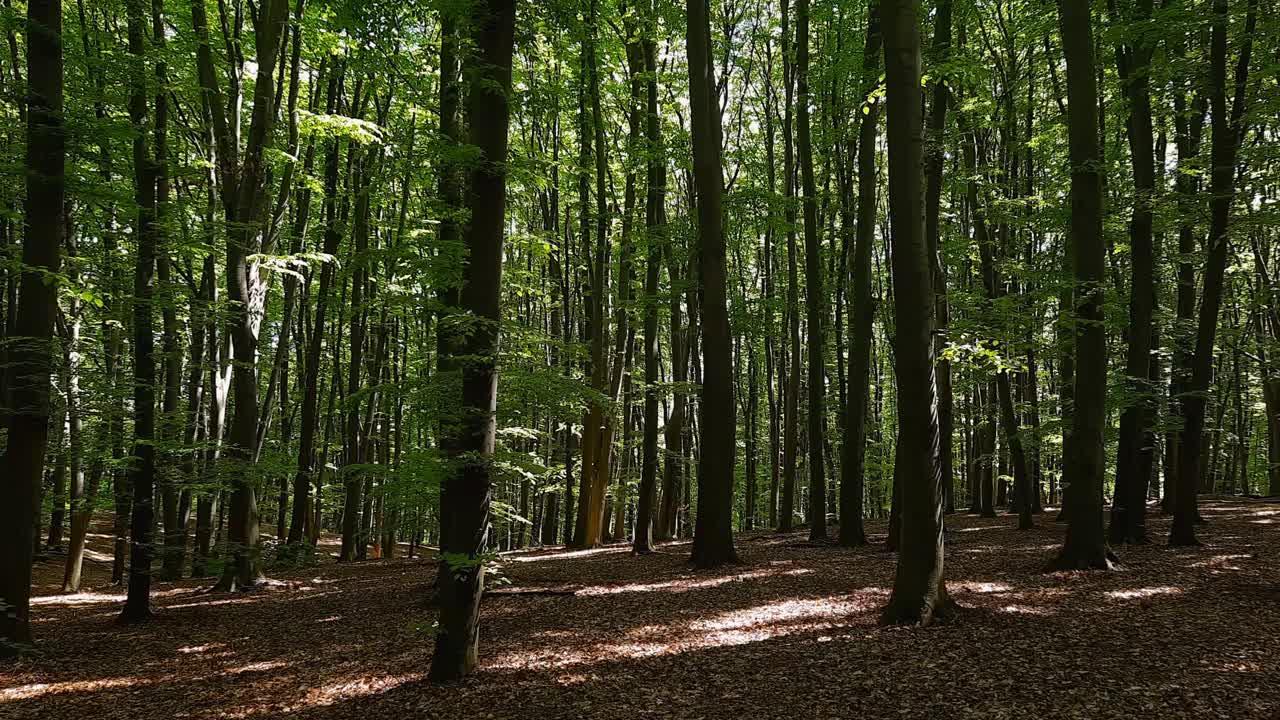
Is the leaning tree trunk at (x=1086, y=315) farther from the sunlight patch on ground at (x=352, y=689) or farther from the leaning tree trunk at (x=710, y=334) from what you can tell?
the sunlight patch on ground at (x=352, y=689)

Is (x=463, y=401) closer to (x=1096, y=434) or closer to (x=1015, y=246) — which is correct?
(x=1096, y=434)

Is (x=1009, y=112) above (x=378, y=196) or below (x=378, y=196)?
above

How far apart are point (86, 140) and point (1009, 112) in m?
18.8

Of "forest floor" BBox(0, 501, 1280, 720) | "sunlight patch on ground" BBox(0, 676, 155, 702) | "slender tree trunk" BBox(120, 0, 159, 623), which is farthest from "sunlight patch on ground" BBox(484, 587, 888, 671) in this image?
"slender tree trunk" BBox(120, 0, 159, 623)

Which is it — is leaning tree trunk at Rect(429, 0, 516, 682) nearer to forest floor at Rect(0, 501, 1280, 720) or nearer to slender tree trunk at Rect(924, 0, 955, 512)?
forest floor at Rect(0, 501, 1280, 720)

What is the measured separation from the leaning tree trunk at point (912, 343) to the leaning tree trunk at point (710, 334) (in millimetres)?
4728

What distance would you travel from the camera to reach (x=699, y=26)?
39.7 feet

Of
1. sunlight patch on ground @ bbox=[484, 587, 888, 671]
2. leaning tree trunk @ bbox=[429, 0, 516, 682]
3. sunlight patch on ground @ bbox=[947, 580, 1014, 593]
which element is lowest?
sunlight patch on ground @ bbox=[484, 587, 888, 671]

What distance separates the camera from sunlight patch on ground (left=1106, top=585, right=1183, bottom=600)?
7856mm

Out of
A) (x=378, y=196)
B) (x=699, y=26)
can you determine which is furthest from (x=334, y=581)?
(x=699, y=26)

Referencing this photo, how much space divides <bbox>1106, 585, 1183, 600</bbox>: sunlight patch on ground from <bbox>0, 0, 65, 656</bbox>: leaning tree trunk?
1219 cm

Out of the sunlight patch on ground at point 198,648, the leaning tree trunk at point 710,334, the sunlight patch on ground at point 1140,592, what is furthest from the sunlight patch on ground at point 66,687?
the sunlight patch on ground at point 1140,592

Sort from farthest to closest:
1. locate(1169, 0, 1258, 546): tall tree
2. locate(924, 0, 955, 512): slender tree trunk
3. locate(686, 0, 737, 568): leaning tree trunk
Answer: locate(686, 0, 737, 568): leaning tree trunk → locate(1169, 0, 1258, 546): tall tree → locate(924, 0, 955, 512): slender tree trunk

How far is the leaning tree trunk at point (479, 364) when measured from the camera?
609cm
